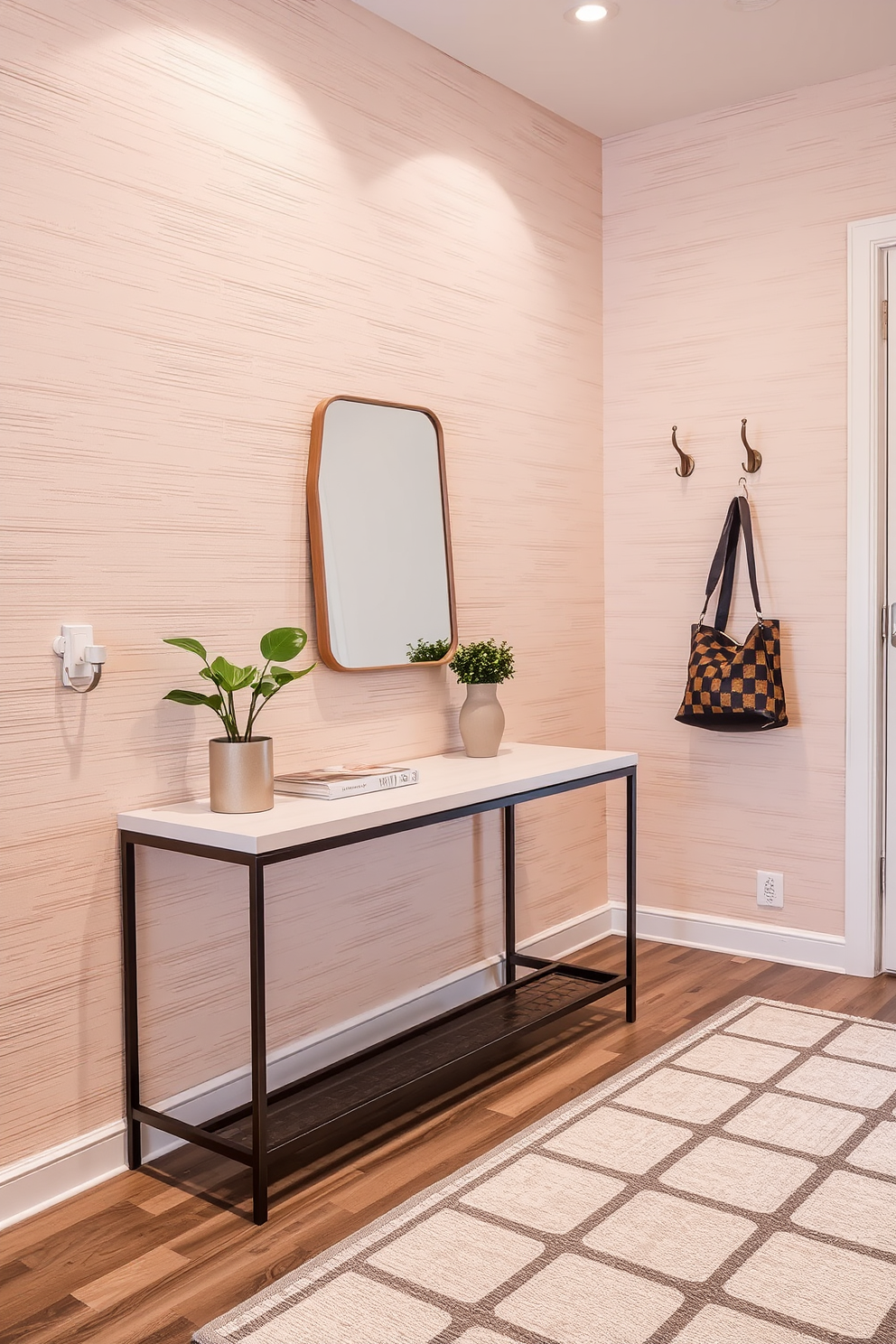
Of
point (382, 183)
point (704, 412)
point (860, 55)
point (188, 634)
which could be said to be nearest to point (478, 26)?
point (382, 183)

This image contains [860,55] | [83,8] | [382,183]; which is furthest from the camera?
[860,55]

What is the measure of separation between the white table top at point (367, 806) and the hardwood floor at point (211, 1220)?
2.22 ft

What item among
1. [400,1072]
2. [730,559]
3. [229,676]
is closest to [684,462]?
[730,559]

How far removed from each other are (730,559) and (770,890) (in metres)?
1.03

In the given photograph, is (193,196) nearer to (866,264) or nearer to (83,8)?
(83,8)

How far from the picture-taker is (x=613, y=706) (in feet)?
12.5

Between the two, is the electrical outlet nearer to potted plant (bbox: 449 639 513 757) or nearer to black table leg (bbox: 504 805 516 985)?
black table leg (bbox: 504 805 516 985)

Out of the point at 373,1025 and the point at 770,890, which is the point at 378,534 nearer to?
the point at 373,1025

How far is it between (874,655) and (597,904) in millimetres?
1224

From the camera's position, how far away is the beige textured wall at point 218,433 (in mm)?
2074

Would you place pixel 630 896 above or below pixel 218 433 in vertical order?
below

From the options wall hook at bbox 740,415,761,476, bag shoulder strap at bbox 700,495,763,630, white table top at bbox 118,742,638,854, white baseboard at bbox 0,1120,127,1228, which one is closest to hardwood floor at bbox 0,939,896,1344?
white baseboard at bbox 0,1120,127,1228

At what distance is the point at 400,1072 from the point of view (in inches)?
97.7

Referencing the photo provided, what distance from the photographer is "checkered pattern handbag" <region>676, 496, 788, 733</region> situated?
3309 millimetres
